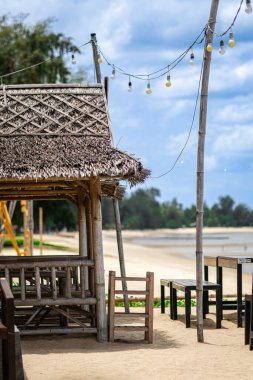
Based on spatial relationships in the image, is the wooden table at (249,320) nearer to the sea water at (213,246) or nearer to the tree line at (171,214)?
the sea water at (213,246)

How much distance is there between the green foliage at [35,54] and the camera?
37500 millimetres

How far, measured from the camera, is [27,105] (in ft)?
42.8

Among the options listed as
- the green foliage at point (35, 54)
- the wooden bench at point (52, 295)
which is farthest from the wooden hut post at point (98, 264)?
the green foliage at point (35, 54)

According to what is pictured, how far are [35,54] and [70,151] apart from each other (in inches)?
1044

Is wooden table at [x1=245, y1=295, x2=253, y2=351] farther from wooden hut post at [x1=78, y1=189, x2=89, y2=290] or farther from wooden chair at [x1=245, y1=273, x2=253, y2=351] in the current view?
wooden hut post at [x1=78, y1=189, x2=89, y2=290]

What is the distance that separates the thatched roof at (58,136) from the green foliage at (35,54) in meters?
24.1

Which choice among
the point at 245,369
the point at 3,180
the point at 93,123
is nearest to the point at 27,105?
the point at 93,123

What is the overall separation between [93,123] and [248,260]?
3149mm

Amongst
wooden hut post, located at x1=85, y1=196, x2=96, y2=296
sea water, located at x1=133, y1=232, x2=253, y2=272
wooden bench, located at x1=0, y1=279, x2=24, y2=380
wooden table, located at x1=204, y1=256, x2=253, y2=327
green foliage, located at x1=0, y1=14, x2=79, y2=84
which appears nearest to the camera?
wooden bench, located at x1=0, y1=279, x2=24, y2=380

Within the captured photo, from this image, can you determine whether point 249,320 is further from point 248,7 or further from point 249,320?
point 248,7

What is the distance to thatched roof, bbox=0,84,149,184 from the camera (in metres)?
11.3

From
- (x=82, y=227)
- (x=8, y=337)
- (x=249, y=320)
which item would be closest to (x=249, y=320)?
(x=249, y=320)

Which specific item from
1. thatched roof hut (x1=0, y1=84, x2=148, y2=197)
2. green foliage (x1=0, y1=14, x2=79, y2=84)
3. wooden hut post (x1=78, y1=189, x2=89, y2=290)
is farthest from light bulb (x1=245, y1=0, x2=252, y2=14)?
green foliage (x1=0, y1=14, x2=79, y2=84)

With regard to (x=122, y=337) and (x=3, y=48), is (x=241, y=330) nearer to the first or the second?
(x=122, y=337)
